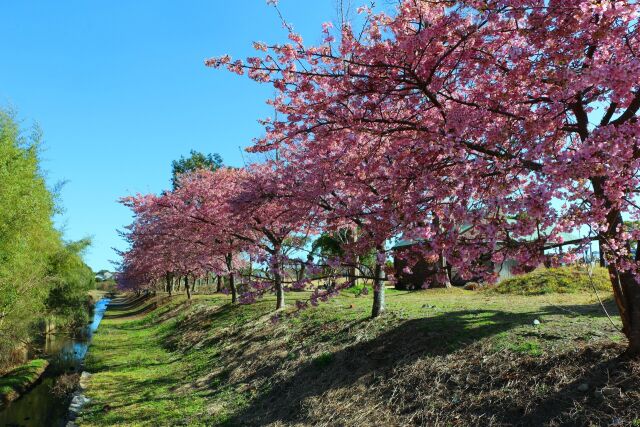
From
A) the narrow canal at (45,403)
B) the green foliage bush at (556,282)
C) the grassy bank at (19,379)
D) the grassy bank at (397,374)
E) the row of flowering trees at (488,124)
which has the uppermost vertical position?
the row of flowering trees at (488,124)

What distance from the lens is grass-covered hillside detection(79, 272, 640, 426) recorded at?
18.9ft

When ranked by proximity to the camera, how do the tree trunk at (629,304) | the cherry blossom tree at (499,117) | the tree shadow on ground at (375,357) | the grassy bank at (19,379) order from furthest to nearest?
the grassy bank at (19,379) → the tree shadow on ground at (375,357) → the tree trunk at (629,304) → the cherry blossom tree at (499,117)

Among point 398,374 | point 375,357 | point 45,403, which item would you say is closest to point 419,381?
point 398,374

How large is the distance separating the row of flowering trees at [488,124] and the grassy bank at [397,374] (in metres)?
1.06

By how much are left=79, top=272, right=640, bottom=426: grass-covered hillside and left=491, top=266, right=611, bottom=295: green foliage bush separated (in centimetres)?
95

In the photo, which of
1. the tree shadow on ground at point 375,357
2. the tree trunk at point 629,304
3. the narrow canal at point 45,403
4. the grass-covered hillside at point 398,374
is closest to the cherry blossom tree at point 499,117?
the tree trunk at point 629,304

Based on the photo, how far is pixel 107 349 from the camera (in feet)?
73.5

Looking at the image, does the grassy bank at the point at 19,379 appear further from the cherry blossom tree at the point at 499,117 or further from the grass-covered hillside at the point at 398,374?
the cherry blossom tree at the point at 499,117

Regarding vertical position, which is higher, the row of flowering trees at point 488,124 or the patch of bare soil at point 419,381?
the row of flowering trees at point 488,124

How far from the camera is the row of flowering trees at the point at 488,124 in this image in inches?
183

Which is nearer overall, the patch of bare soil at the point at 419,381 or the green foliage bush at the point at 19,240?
the patch of bare soil at the point at 419,381

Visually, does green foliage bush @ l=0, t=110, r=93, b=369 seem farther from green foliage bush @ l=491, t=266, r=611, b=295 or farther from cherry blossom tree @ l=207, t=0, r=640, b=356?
green foliage bush @ l=491, t=266, r=611, b=295

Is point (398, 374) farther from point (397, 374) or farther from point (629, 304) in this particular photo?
point (629, 304)

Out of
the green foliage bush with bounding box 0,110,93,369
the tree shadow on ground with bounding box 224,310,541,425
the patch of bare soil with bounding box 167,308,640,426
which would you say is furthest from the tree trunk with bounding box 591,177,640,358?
the green foliage bush with bounding box 0,110,93,369
